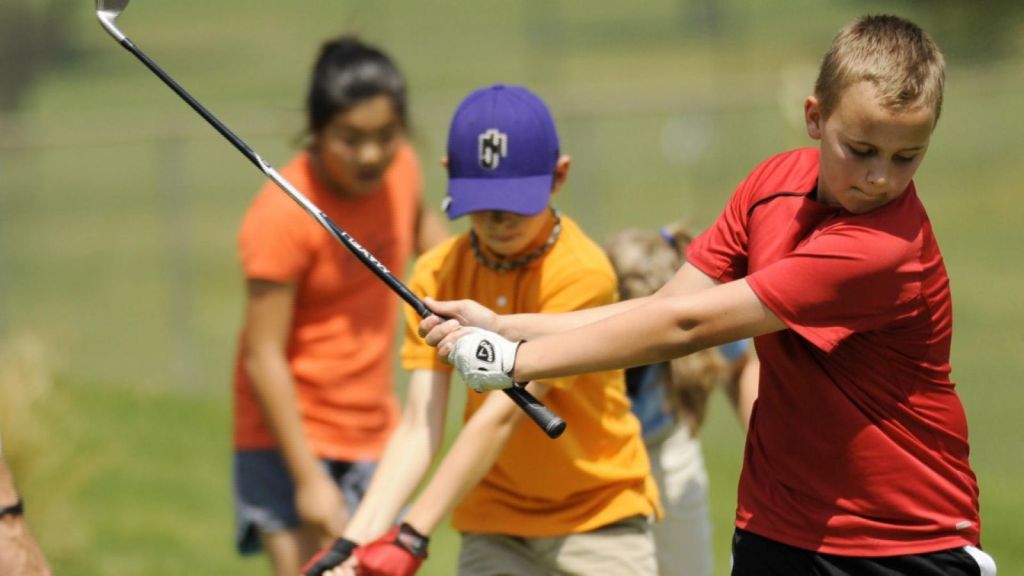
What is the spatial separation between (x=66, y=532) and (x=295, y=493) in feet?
6.38

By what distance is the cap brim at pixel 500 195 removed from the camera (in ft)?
14.8

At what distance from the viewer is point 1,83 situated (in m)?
21.7

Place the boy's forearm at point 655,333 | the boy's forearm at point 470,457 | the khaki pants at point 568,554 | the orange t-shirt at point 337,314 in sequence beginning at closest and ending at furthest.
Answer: the boy's forearm at point 655,333
the boy's forearm at point 470,457
the khaki pants at point 568,554
the orange t-shirt at point 337,314

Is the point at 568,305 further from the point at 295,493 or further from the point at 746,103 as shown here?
the point at 746,103

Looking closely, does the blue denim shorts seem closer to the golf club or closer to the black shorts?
the golf club

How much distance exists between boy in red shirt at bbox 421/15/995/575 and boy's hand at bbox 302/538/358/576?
842mm

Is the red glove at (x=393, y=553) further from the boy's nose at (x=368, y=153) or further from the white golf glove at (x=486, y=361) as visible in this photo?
the boy's nose at (x=368, y=153)

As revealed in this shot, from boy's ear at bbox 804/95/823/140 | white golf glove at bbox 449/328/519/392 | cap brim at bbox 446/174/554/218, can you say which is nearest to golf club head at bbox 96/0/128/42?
cap brim at bbox 446/174/554/218

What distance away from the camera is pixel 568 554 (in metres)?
4.68

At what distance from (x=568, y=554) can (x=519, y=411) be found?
0.48 meters

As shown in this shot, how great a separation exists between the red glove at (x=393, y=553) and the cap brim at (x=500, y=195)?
0.87 meters

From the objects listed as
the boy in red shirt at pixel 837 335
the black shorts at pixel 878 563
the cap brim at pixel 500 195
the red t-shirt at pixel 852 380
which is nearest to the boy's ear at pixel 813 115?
the boy in red shirt at pixel 837 335

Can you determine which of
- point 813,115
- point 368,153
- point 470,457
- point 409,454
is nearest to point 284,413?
point 368,153

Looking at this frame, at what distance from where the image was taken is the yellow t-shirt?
15.3 ft
